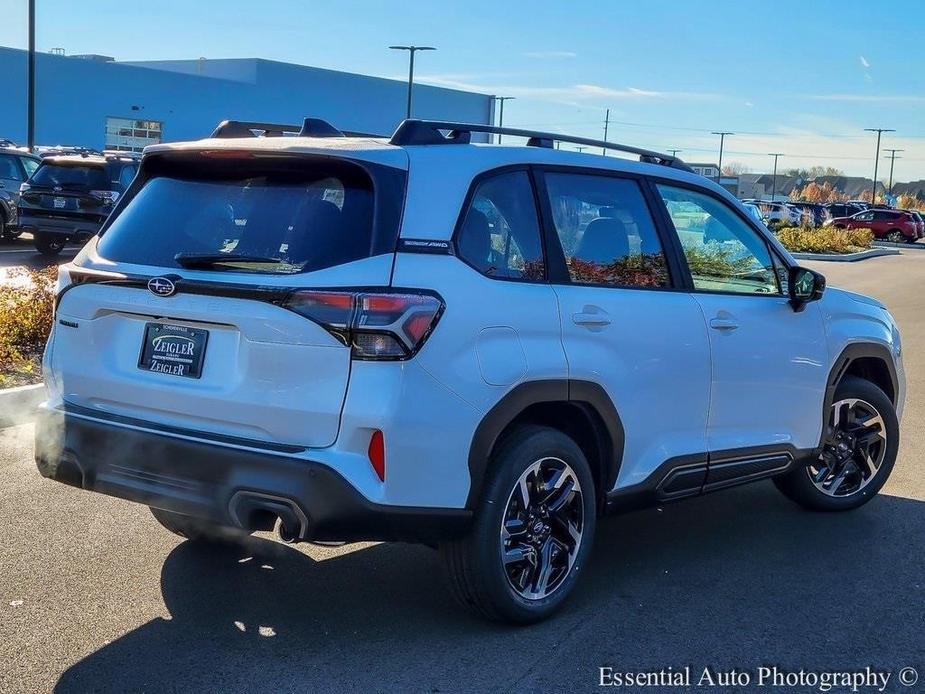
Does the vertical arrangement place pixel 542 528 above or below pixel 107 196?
below

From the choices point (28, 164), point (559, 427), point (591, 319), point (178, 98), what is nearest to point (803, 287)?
point (591, 319)

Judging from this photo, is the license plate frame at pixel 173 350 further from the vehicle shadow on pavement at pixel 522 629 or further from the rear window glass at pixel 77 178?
the rear window glass at pixel 77 178

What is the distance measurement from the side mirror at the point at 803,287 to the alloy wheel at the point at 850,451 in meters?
0.83

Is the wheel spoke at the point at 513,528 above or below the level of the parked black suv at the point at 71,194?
below

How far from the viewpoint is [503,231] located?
4.36 meters

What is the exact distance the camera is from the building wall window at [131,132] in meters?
62.6

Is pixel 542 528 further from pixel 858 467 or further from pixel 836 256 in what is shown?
pixel 836 256

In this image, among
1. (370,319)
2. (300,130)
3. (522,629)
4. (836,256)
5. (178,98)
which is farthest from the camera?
(178,98)

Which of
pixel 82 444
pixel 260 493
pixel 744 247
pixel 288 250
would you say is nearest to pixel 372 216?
pixel 288 250

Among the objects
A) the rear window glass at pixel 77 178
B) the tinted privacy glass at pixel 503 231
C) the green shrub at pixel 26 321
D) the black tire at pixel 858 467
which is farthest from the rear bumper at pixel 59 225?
the tinted privacy glass at pixel 503 231

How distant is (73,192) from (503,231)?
640 inches

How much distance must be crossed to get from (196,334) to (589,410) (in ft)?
5.26

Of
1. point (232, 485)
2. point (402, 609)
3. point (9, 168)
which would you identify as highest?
point (9, 168)

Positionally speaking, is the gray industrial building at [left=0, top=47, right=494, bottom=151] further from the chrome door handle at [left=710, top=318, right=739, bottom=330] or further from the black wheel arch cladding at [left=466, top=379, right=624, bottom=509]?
the black wheel arch cladding at [left=466, top=379, right=624, bottom=509]
